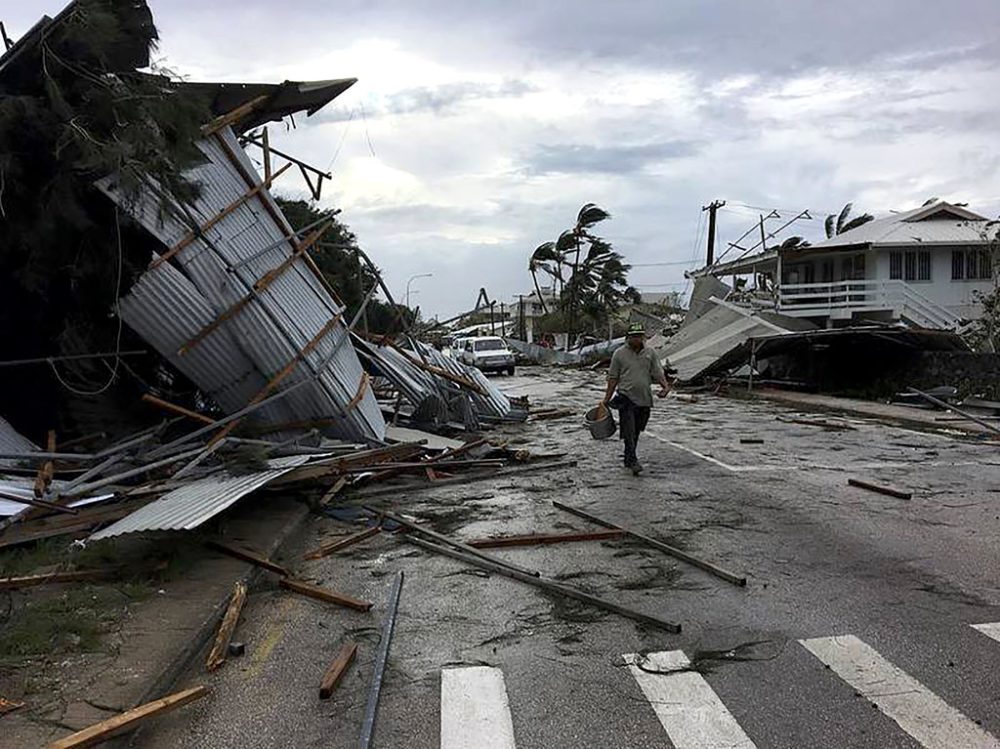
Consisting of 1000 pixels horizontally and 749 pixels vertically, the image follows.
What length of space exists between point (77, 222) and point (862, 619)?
324 inches

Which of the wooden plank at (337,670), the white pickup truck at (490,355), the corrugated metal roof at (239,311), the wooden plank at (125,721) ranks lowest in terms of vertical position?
the white pickup truck at (490,355)

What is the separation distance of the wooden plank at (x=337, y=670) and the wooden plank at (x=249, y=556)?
1.68 m

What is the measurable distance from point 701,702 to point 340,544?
14.0 ft

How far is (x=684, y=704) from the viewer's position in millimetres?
4453

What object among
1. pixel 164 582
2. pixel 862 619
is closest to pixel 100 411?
pixel 164 582

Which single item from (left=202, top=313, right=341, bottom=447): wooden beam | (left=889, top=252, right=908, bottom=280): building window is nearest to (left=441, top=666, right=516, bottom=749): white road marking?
(left=202, top=313, right=341, bottom=447): wooden beam

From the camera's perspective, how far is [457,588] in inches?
262

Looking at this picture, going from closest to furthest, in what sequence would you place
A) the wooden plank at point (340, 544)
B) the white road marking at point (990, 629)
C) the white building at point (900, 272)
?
the white road marking at point (990, 629), the wooden plank at point (340, 544), the white building at point (900, 272)

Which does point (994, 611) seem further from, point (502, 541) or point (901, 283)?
point (901, 283)

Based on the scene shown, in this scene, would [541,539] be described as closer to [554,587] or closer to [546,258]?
[554,587]

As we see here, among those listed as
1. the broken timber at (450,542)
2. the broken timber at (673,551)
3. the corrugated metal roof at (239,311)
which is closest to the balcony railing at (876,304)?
the corrugated metal roof at (239,311)

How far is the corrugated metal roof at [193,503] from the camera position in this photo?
21.7ft

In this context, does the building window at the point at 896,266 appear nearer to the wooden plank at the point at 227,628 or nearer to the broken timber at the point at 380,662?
the broken timber at the point at 380,662

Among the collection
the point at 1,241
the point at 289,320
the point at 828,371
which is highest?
the point at 1,241
